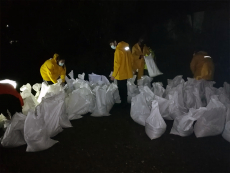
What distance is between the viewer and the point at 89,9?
845 centimetres

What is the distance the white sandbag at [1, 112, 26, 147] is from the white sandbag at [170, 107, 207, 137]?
2313 mm

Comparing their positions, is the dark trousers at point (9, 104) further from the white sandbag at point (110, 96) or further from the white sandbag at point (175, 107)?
the white sandbag at point (175, 107)

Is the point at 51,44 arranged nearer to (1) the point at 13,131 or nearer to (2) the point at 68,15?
(2) the point at 68,15

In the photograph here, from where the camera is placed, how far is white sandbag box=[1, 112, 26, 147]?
295 cm

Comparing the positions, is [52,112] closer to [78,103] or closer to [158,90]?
[78,103]

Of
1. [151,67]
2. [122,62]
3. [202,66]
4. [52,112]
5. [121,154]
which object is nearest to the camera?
[121,154]

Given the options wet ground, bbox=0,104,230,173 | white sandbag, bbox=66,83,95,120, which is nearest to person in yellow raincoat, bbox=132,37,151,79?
white sandbag, bbox=66,83,95,120

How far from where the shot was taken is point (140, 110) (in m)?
3.65

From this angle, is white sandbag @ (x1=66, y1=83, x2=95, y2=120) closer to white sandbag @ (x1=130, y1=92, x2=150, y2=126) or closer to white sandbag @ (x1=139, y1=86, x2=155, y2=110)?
white sandbag @ (x1=130, y1=92, x2=150, y2=126)

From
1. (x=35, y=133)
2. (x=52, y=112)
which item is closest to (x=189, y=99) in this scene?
(x=52, y=112)

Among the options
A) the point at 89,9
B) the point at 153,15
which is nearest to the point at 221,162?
the point at 153,15

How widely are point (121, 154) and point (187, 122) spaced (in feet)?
3.66

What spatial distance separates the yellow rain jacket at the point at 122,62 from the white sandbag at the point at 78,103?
2.46 feet

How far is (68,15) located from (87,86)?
5.55m
